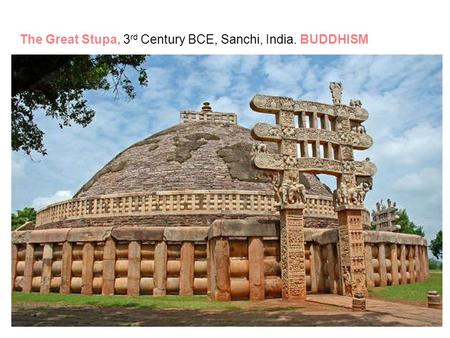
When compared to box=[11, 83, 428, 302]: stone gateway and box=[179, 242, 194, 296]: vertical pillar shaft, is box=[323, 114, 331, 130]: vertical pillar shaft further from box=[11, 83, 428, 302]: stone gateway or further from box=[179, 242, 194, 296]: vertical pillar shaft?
box=[179, 242, 194, 296]: vertical pillar shaft

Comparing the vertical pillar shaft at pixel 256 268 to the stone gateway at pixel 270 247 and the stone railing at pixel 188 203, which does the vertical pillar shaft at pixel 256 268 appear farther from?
the stone railing at pixel 188 203

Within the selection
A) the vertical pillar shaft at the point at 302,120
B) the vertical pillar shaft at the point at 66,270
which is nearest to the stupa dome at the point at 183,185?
the vertical pillar shaft at the point at 302,120

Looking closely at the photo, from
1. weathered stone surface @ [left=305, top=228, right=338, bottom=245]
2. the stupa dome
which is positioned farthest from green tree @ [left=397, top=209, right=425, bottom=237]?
weathered stone surface @ [left=305, top=228, right=338, bottom=245]

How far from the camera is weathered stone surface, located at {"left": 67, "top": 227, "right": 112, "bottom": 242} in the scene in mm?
9836

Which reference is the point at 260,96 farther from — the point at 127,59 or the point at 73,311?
the point at 73,311

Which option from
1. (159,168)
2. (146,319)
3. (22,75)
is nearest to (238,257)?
(146,319)

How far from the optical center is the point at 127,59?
26.9 feet

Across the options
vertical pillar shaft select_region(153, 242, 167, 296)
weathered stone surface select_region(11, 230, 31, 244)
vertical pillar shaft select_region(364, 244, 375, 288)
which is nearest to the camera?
vertical pillar shaft select_region(153, 242, 167, 296)

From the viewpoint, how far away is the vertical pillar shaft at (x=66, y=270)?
33.0 feet

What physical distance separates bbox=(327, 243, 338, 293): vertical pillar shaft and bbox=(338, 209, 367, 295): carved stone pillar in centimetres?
48

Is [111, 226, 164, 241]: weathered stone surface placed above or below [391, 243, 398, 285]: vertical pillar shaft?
above

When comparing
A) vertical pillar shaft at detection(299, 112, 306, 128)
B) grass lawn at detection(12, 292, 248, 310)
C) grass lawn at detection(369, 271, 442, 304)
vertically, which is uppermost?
vertical pillar shaft at detection(299, 112, 306, 128)

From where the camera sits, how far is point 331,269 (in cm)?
1012

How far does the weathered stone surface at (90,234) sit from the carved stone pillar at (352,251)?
5622 millimetres
